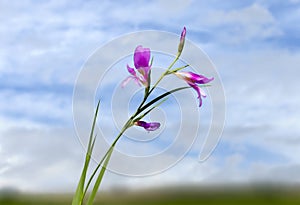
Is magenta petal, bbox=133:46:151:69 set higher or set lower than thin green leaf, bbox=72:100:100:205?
higher

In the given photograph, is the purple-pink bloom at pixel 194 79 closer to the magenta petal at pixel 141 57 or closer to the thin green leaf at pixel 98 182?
the magenta petal at pixel 141 57

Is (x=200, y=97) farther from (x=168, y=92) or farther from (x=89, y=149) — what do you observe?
(x=89, y=149)

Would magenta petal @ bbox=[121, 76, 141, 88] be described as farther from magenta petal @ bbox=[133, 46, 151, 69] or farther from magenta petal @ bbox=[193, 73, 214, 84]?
magenta petal @ bbox=[193, 73, 214, 84]

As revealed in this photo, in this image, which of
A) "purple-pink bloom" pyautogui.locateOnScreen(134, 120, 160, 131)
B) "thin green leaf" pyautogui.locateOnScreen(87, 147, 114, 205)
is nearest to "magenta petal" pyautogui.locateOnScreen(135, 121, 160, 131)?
"purple-pink bloom" pyautogui.locateOnScreen(134, 120, 160, 131)

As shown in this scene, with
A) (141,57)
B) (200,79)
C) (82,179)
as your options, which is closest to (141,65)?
(141,57)

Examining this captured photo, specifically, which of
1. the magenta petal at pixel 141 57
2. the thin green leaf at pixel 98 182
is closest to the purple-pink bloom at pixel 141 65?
the magenta petal at pixel 141 57

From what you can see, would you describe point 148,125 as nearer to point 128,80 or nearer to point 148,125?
point 148,125

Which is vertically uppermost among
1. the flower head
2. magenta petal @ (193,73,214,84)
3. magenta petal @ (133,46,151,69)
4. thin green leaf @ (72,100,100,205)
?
the flower head
